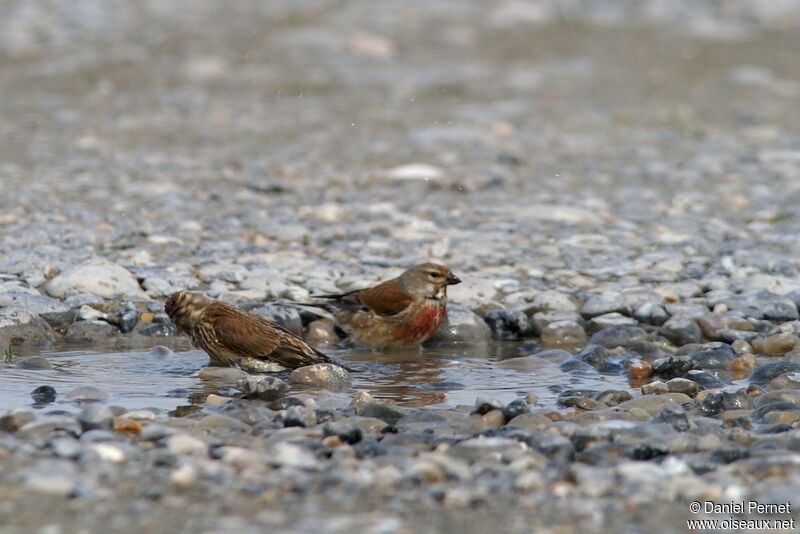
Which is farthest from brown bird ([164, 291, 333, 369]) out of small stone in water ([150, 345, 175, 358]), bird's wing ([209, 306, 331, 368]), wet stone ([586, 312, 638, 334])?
wet stone ([586, 312, 638, 334])

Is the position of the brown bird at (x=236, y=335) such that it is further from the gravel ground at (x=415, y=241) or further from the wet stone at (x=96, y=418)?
the wet stone at (x=96, y=418)

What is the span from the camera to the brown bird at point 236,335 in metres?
6.79

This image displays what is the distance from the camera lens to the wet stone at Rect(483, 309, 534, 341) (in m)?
7.73

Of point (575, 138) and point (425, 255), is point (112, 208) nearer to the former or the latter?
point (425, 255)

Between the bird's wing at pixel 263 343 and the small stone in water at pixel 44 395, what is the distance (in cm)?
117

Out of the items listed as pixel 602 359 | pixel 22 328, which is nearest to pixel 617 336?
pixel 602 359

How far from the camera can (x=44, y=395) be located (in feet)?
19.3

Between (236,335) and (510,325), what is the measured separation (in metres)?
1.79

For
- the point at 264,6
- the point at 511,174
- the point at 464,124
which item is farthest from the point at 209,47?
the point at 511,174

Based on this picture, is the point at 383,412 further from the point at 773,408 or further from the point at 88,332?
the point at 88,332

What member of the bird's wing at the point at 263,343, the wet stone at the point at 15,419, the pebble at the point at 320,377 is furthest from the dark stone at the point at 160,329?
the wet stone at the point at 15,419

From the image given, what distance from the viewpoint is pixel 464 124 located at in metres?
14.7

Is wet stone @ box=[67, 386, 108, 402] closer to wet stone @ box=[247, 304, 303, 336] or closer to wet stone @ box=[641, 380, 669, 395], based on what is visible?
wet stone @ box=[247, 304, 303, 336]

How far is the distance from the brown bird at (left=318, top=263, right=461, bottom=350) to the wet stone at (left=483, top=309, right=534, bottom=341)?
310 millimetres
